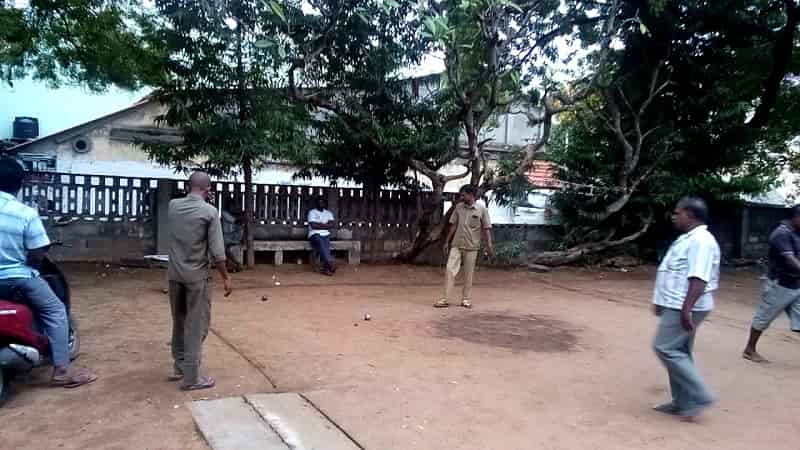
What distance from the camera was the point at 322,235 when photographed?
10586 mm

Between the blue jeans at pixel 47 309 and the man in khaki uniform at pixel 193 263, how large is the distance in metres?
0.78

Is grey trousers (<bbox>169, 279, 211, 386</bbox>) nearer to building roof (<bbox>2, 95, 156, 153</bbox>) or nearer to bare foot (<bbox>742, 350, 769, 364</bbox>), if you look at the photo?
bare foot (<bbox>742, 350, 769, 364</bbox>)

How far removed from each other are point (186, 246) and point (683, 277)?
11.5 feet

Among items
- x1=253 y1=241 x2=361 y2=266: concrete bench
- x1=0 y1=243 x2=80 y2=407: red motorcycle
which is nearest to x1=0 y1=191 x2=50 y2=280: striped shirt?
x1=0 y1=243 x2=80 y2=407: red motorcycle

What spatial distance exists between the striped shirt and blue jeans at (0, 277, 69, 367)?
0.07 m

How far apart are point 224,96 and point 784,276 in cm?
792

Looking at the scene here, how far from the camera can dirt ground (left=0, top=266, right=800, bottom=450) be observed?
3.75 m

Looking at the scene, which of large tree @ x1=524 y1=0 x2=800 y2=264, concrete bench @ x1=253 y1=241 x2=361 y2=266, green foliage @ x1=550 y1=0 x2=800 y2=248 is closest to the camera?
concrete bench @ x1=253 y1=241 x2=361 y2=266

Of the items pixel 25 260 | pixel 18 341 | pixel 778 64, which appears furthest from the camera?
pixel 778 64

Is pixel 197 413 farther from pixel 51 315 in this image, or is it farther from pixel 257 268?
pixel 257 268

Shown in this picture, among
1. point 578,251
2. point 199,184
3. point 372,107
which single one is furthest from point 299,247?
point 199,184

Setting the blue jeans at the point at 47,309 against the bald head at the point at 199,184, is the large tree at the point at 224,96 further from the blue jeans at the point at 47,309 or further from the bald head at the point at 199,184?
the blue jeans at the point at 47,309

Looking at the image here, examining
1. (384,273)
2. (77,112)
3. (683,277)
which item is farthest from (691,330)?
(77,112)

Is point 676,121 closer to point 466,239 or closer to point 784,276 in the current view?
point 466,239
